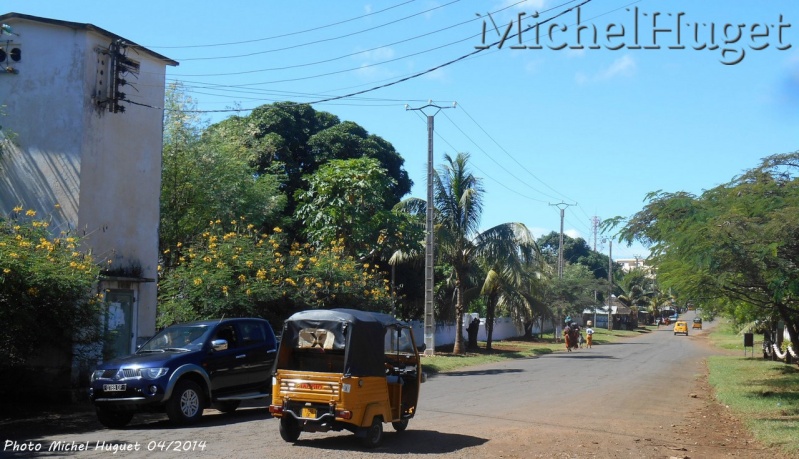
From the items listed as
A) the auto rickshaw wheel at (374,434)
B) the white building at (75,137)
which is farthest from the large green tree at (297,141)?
the auto rickshaw wheel at (374,434)

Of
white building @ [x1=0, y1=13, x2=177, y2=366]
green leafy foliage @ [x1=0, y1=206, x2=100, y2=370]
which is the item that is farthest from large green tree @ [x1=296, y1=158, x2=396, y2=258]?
green leafy foliage @ [x1=0, y1=206, x2=100, y2=370]

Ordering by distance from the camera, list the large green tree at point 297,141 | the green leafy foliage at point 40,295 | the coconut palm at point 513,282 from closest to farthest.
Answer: the green leafy foliage at point 40,295
the coconut palm at point 513,282
the large green tree at point 297,141

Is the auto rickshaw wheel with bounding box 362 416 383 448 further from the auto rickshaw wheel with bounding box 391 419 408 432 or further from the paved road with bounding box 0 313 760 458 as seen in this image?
the auto rickshaw wheel with bounding box 391 419 408 432

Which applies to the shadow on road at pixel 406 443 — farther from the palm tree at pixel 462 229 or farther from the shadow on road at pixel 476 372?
the palm tree at pixel 462 229

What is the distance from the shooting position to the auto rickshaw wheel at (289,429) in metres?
11.4

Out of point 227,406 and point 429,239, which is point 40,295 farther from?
point 429,239

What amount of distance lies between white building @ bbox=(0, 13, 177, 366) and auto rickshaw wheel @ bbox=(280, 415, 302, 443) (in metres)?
8.80

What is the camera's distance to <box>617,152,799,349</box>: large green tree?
1650 centimetres

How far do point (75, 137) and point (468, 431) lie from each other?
12.4m

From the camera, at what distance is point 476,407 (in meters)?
17.0

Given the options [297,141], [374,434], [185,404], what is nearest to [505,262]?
[297,141]

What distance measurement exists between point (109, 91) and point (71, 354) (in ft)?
23.7

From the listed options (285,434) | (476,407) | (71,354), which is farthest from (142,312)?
(285,434)

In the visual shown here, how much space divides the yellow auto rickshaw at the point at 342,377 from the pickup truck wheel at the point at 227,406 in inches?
149
